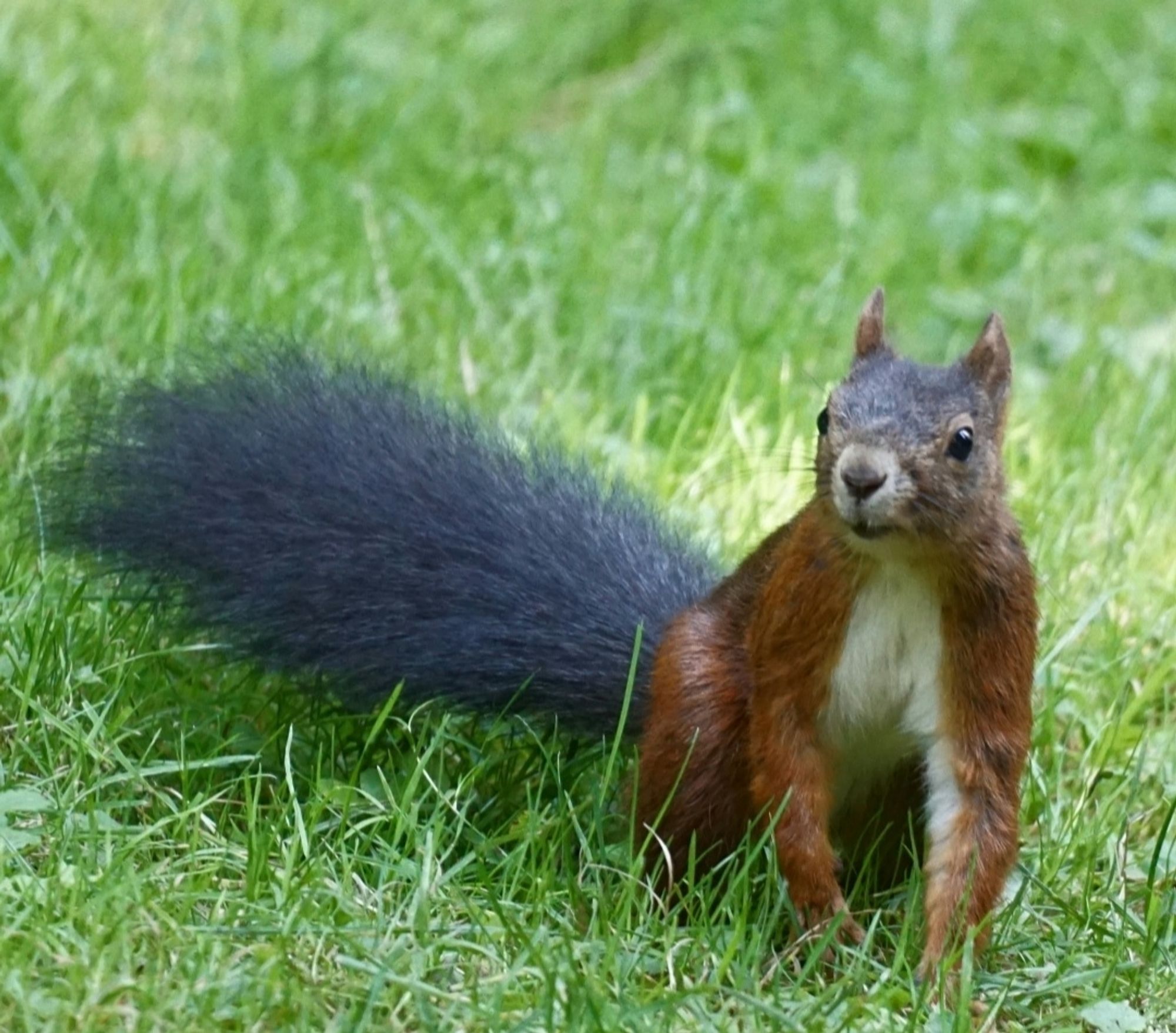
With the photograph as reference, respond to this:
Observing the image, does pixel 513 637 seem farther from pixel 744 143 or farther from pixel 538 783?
pixel 744 143

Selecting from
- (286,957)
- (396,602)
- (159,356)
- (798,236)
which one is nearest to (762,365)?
(798,236)

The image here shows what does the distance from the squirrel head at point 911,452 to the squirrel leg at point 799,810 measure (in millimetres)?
274

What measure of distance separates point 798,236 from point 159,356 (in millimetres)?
1647

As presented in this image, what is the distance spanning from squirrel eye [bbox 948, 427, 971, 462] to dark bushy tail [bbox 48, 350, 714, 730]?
594mm

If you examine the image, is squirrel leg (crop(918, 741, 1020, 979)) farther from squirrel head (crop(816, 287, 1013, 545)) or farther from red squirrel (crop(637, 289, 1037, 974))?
squirrel head (crop(816, 287, 1013, 545))

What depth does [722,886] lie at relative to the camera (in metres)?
2.55

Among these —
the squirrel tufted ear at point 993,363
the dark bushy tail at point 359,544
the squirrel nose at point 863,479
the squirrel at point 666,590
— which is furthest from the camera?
the dark bushy tail at point 359,544

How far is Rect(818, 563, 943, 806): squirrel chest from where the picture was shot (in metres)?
2.33

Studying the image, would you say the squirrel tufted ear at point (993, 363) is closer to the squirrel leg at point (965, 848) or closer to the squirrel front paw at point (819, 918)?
the squirrel leg at point (965, 848)

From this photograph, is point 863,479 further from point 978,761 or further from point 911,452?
point 978,761

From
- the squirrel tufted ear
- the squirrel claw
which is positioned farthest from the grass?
the squirrel tufted ear

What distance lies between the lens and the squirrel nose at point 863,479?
2182 millimetres

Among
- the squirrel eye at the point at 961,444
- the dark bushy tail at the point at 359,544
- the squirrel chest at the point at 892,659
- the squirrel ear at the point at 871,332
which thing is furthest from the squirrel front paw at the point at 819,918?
the squirrel ear at the point at 871,332

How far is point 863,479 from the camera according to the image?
7.16ft
